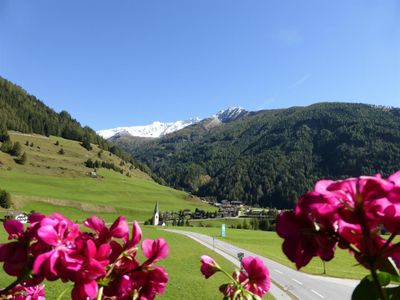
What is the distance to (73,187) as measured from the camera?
429ft

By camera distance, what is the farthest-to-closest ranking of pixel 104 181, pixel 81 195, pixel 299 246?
1. pixel 104 181
2. pixel 81 195
3. pixel 299 246

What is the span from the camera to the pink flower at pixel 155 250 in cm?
149

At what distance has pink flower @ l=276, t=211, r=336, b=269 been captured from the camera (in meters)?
1.02

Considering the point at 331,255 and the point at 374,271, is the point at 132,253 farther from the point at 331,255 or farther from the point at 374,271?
the point at 374,271

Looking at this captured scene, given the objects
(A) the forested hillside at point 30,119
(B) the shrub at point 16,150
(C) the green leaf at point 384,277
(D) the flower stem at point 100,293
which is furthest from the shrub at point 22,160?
(C) the green leaf at point 384,277

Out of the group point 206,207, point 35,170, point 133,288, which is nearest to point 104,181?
point 35,170

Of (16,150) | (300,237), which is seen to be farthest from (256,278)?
(16,150)

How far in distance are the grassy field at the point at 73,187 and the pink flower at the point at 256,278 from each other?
102 metres

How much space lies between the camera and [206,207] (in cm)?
16362

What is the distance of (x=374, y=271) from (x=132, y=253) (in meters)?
0.77

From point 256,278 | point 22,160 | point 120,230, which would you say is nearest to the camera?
point 120,230

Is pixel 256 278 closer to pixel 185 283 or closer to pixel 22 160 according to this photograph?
pixel 185 283

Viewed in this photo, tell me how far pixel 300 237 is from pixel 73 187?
13596cm

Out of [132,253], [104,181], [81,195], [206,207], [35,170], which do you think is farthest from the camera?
[206,207]
